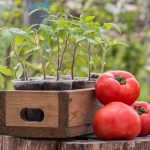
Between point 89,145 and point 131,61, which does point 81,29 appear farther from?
point 131,61

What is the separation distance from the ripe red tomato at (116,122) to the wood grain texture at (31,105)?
189 millimetres

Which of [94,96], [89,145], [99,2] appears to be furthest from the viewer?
[99,2]

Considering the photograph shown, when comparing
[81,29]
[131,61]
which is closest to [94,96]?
[81,29]

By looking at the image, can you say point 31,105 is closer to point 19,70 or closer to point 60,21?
point 19,70

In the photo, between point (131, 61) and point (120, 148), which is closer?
point (120, 148)

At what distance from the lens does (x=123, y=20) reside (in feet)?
25.4

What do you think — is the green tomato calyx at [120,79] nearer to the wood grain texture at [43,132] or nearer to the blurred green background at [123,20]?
the wood grain texture at [43,132]

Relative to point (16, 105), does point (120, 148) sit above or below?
below

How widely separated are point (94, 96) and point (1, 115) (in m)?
0.41

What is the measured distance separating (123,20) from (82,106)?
5.12 m

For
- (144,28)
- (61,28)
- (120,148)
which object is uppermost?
(144,28)

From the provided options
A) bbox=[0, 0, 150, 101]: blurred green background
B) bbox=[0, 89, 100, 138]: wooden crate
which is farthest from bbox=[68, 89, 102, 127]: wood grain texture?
bbox=[0, 0, 150, 101]: blurred green background

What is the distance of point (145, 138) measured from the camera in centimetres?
277

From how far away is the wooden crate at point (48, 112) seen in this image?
102 inches
